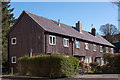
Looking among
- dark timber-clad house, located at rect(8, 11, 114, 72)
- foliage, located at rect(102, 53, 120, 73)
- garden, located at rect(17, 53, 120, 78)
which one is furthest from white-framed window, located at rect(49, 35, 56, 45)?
foliage, located at rect(102, 53, 120, 73)

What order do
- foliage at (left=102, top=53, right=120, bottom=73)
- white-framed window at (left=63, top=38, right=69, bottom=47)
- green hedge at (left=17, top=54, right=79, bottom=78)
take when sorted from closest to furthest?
green hedge at (left=17, top=54, right=79, bottom=78) < foliage at (left=102, top=53, right=120, bottom=73) < white-framed window at (left=63, top=38, right=69, bottom=47)

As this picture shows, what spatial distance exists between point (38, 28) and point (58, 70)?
385 inches

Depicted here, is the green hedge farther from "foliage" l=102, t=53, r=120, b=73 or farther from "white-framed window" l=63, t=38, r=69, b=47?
"white-framed window" l=63, t=38, r=69, b=47

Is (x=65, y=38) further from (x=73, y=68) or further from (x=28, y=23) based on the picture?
(x=73, y=68)

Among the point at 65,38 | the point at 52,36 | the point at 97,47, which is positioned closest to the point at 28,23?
the point at 52,36

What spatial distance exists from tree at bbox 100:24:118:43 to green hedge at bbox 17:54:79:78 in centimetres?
4408

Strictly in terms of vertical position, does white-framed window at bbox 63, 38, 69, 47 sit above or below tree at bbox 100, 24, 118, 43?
below

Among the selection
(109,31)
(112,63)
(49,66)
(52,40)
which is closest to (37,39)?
(52,40)

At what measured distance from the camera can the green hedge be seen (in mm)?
17406

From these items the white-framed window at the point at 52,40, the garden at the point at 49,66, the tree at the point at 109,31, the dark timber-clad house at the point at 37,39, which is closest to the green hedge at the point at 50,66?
the garden at the point at 49,66

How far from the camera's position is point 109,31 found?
61812 millimetres

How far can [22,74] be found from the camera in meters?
20.1

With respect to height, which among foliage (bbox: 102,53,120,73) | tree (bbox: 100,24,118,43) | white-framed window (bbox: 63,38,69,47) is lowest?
foliage (bbox: 102,53,120,73)

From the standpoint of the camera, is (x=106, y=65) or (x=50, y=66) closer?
(x=50, y=66)
